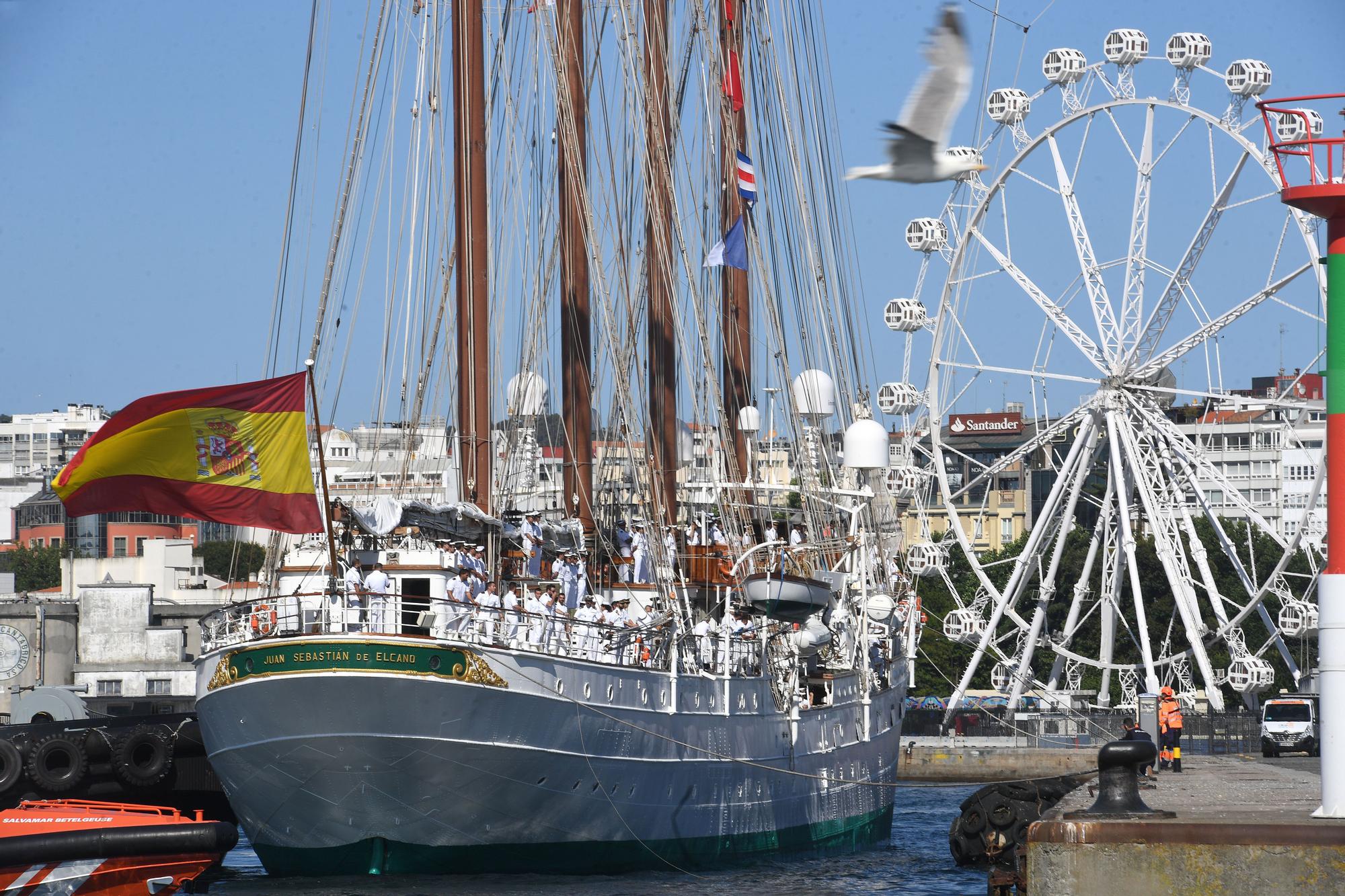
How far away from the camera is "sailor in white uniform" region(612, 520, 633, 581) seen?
41219mm

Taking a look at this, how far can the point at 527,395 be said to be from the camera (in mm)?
47062

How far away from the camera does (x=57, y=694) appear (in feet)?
149

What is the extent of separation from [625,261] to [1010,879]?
61.1 feet

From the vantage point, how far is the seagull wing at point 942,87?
14.0 meters

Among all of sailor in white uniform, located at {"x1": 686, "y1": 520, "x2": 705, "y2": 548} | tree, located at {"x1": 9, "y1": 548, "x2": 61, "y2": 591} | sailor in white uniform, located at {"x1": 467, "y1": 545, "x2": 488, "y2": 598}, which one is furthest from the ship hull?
tree, located at {"x1": 9, "y1": 548, "x2": 61, "y2": 591}

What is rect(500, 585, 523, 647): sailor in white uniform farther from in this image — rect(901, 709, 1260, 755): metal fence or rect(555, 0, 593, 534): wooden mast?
rect(901, 709, 1260, 755): metal fence

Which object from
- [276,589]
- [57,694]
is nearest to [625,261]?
[276,589]

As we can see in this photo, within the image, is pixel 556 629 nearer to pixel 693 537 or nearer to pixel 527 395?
pixel 693 537

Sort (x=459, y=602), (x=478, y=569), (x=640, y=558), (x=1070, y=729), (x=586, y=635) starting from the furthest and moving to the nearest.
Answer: (x=1070, y=729)
(x=640, y=558)
(x=478, y=569)
(x=586, y=635)
(x=459, y=602)

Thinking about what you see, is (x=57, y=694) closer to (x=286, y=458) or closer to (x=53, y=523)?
(x=286, y=458)

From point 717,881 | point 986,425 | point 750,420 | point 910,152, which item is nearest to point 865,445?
point 750,420

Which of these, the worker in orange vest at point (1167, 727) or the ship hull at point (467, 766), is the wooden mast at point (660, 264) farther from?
the worker in orange vest at point (1167, 727)

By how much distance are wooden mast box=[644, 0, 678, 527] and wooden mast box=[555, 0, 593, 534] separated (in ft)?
5.22

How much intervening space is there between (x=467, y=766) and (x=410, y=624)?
2.49m
